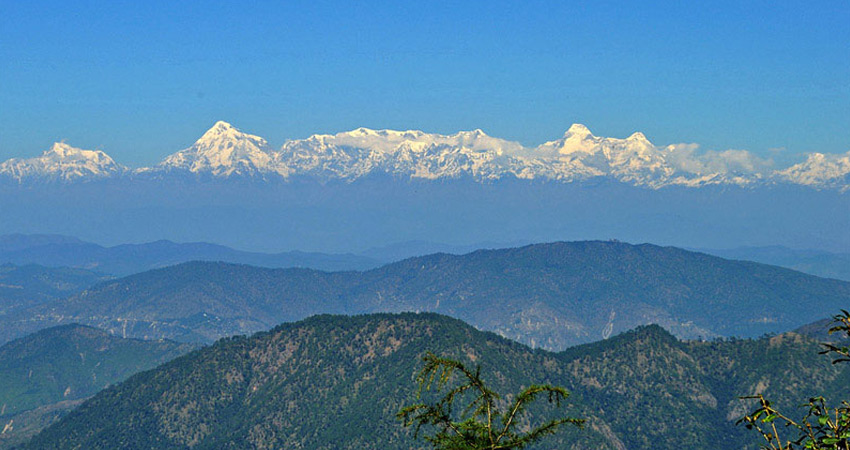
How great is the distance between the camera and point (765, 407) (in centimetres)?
3278

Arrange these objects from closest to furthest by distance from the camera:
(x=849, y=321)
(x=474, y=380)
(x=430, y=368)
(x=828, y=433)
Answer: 1. (x=849, y=321)
2. (x=828, y=433)
3. (x=474, y=380)
4. (x=430, y=368)

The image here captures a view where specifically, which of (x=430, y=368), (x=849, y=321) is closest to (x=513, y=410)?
(x=430, y=368)

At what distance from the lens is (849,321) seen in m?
32.7

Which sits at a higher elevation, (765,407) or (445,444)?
(765,407)

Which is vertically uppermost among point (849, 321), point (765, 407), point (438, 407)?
point (849, 321)

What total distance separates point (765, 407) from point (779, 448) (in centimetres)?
309

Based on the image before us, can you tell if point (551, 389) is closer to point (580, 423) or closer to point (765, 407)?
point (580, 423)

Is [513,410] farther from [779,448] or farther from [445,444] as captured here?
[779,448]

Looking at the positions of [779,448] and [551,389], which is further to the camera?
[551,389]

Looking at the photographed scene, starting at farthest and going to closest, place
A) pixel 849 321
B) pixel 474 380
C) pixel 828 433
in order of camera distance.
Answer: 1. pixel 474 380
2. pixel 828 433
3. pixel 849 321

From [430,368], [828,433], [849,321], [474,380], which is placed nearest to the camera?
[849,321]

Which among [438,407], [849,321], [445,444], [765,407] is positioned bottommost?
[445,444]

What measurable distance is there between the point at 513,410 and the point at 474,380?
169 inches

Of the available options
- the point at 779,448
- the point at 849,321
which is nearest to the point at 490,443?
the point at 779,448
